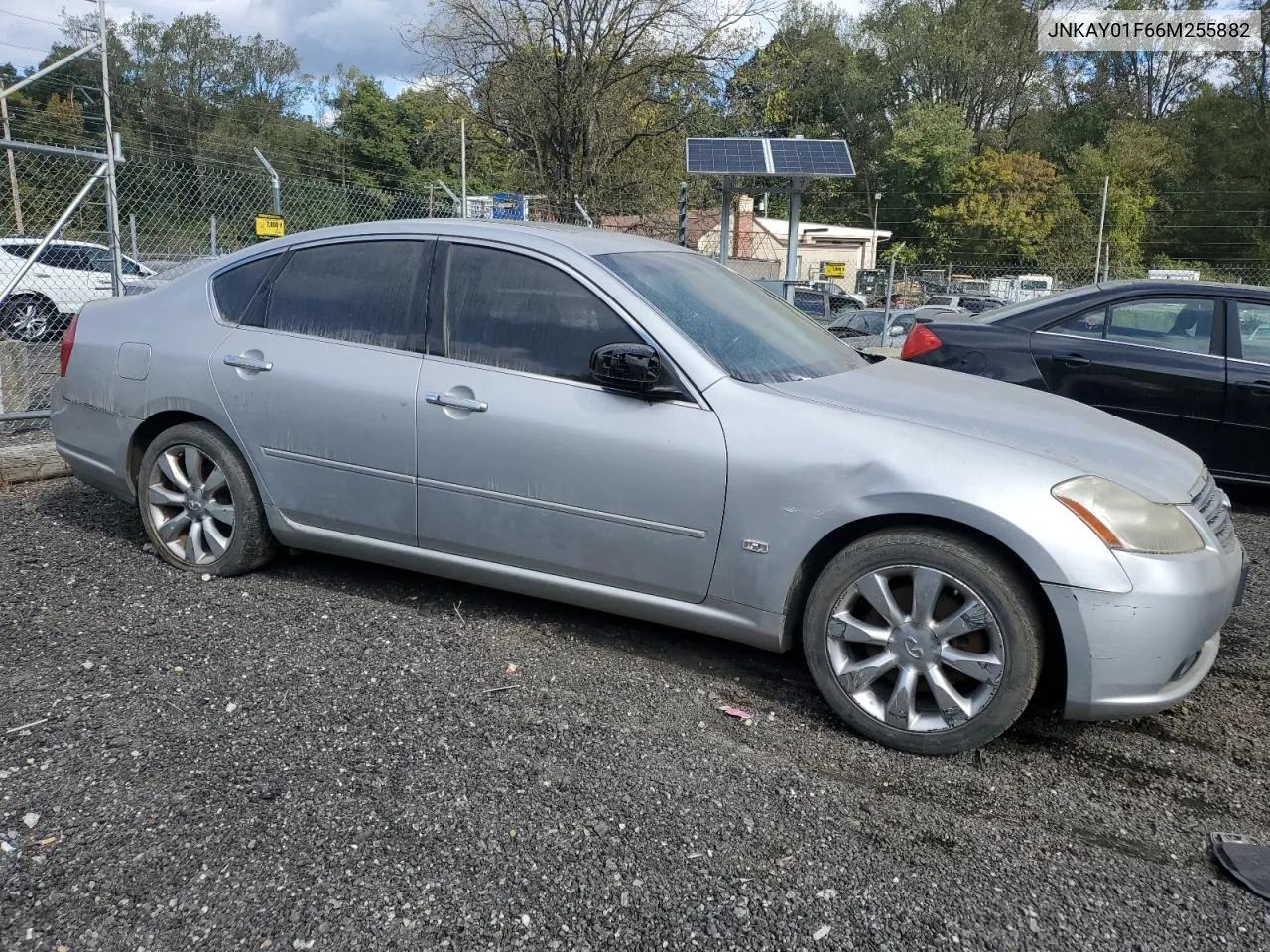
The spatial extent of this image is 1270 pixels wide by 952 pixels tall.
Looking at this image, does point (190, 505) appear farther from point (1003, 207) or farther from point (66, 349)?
point (1003, 207)

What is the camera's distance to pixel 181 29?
174 ft

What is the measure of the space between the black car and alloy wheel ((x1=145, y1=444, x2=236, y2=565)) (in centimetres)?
454

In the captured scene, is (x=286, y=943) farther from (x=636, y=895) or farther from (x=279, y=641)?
(x=279, y=641)

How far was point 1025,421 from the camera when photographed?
3.34 m

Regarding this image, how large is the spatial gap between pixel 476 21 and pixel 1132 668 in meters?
23.4

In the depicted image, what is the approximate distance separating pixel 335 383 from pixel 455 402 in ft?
1.91

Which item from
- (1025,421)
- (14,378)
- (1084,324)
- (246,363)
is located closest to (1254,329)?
(1084,324)

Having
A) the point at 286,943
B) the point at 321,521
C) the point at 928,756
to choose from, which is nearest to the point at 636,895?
the point at 286,943

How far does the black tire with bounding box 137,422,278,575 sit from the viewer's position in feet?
13.8

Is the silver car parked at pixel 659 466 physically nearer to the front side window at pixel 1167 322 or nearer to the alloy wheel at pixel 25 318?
the front side window at pixel 1167 322

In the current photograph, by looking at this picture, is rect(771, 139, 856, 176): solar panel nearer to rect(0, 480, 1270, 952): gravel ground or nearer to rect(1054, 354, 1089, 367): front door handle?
rect(1054, 354, 1089, 367): front door handle

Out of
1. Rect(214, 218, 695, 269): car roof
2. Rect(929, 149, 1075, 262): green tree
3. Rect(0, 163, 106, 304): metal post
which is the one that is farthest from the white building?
Rect(214, 218, 695, 269): car roof

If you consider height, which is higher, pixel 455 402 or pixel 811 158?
pixel 811 158

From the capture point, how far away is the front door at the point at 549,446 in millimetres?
3340
